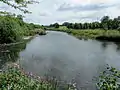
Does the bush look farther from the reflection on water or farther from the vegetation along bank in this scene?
the vegetation along bank

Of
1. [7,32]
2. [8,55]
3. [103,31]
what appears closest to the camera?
[8,55]

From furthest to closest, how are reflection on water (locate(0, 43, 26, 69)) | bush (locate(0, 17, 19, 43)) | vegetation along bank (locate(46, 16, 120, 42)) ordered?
1. vegetation along bank (locate(46, 16, 120, 42))
2. bush (locate(0, 17, 19, 43))
3. reflection on water (locate(0, 43, 26, 69))

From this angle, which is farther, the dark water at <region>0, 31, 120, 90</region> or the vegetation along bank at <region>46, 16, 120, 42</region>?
the vegetation along bank at <region>46, 16, 120, 42</region>

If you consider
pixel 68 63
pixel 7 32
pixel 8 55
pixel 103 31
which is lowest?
pixel 103 31

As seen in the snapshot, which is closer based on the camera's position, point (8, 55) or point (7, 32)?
point (8, 55)

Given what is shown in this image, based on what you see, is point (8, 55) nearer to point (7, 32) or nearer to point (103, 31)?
point (7, 32)

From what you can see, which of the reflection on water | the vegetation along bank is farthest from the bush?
the vegetation along bank

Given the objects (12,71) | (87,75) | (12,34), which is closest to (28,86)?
(12,71)

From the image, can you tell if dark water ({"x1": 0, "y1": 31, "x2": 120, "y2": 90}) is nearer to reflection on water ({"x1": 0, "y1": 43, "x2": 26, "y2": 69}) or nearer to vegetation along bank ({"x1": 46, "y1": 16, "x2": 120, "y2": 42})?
reflection on water ({"x1": 0, "y1": 43, "x2": 26, "y2": 69})

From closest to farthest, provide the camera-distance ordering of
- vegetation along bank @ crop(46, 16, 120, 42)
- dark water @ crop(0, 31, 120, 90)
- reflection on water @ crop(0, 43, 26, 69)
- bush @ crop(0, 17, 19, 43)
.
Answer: dark water @ crop(0, 31, 120, 90)
reflection on water @ crop(0, 43, 26, 69)
bush @ crop(0, 17, 19, 43)
vegetation along bank @ crop(46, 16, 120, 42)

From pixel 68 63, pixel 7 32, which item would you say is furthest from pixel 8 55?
pixel 7 32

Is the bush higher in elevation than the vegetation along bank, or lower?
higher

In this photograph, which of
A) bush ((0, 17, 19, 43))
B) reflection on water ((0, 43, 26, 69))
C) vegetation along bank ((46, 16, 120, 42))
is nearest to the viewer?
reflection on water ((0, 43, 26, 69))

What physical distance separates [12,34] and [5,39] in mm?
1693
